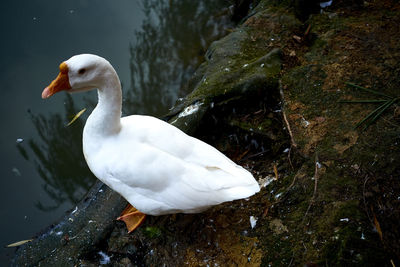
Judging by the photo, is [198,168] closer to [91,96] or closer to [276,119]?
[276,119]

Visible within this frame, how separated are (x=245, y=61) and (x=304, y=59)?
1.98 ft

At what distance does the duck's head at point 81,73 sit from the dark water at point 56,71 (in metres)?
1.58

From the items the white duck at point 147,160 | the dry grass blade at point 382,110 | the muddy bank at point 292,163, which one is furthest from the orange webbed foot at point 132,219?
the dry grass blade at point 382,110

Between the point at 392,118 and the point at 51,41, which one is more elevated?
the point at 51,41

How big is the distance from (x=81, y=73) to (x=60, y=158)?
1.92 metres

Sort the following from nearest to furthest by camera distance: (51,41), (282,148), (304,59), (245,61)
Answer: (282,148) < (304,59) < (245,61) < (51,41)

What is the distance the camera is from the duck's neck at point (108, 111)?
2.32m

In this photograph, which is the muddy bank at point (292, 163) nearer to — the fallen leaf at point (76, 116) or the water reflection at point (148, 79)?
the water reflection at point (148, 79)

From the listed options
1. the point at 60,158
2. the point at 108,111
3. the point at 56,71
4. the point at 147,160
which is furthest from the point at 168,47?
the point at 147,160

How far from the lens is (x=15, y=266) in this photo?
2.78 m

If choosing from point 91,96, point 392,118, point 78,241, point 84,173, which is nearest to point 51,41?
point 91,96

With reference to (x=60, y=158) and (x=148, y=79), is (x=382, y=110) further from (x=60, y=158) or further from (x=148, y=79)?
(x=60, y=158)

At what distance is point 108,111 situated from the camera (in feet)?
7.70

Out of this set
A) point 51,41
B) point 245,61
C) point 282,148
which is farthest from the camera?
point 51,41
